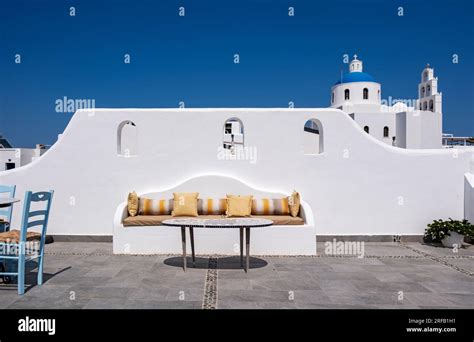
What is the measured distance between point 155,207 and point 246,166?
206cm

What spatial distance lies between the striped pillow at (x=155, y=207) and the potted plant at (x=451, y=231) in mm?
5317

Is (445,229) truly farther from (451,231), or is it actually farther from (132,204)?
(132,204)


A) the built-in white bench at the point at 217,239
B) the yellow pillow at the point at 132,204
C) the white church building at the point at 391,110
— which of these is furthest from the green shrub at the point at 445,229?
the white church building at the point at 391,110

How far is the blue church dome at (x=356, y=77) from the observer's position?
4300 centimetres

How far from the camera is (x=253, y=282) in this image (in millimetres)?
5969

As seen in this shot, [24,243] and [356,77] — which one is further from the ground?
[356,77]

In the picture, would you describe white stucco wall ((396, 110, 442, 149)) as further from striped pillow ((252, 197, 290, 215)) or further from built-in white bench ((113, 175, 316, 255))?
built-in white bench ((113, 175, 316, 255))

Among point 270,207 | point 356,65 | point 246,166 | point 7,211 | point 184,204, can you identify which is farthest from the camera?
point 356,65

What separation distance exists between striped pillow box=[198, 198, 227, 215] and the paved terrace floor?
0.97 m

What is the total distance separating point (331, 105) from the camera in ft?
151

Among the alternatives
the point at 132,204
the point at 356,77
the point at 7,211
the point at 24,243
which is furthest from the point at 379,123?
the point at 24,243

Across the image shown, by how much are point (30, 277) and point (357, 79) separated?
41.2 m

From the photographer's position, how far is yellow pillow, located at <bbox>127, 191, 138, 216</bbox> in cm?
822

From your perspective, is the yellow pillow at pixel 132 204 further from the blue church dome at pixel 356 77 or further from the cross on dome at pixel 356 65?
the cross on dome at pixel 356 65
